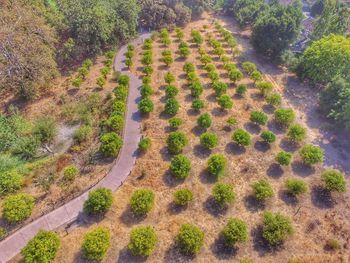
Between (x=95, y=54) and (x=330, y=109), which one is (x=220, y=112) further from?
(x=95, y=54)

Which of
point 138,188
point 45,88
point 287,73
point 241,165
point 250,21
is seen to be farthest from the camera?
point 250,21

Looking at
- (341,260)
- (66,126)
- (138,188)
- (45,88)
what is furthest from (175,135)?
(45,88)

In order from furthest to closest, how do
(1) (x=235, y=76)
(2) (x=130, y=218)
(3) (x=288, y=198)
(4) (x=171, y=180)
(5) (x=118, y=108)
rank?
(1) (x=235, y=76)
(5) (x=118, y=108)
(4) (x=171, y=180)
(3) (x=288, y=198)
(2) (x=130, y=218)

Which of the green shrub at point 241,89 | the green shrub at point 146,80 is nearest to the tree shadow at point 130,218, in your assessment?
the green shrub at point 146,80

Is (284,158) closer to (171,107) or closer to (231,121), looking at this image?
(231,121)

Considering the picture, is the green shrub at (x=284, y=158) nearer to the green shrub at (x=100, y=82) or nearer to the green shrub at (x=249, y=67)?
→ the green shrub at (x=249, y=67)

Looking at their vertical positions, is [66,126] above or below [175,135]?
below

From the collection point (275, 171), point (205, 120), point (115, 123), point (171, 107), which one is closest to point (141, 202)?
point (115, 123)

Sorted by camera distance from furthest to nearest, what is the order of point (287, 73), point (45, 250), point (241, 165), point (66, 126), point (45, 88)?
point (287, 73) → point (45, 88) → point (66, 126) → point (241, 165) → point (45, 250)
